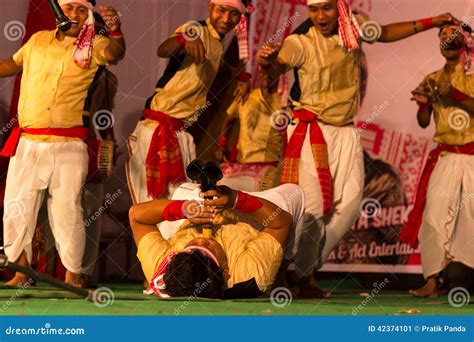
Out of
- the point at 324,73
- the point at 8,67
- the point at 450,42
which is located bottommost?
the point at 8,67

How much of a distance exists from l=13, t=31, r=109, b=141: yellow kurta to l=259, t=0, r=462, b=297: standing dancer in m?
1.17

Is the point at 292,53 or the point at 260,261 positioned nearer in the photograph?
the point at 260,261

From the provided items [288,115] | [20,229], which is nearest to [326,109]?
[288,115]

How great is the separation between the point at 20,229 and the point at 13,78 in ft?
4.66

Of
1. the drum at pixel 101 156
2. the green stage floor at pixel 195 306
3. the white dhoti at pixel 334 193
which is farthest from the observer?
the drum at pixel 101 156

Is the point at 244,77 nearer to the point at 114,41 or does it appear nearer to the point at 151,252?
the point at 114,41

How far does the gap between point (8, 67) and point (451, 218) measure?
284cm

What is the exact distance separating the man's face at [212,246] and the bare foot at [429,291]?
6.76 ft

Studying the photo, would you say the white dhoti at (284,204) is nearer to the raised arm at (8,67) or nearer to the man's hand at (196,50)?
the man's hand at (196,50)

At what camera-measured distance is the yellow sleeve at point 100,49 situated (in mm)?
7297

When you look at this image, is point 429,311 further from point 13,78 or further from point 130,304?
point 13,78

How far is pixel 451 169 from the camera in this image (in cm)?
791

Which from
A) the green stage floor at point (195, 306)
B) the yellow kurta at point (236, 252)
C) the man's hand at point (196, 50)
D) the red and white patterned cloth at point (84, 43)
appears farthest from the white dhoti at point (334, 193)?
the red and white patterned cloth at point (84, 43)

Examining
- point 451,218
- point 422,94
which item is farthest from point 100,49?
point 451,218
